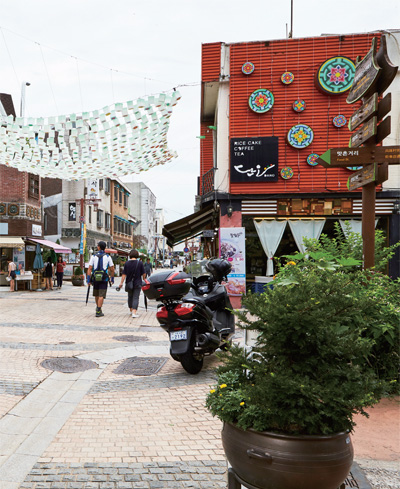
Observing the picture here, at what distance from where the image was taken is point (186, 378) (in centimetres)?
534

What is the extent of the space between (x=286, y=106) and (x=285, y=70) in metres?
1.17

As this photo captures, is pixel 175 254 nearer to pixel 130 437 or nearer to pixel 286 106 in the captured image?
pixel 286 106

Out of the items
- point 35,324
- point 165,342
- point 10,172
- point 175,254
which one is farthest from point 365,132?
point 175,254

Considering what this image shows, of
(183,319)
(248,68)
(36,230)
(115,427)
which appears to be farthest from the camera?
(36,230)

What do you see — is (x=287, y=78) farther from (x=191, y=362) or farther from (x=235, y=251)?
(x=191, y=362)

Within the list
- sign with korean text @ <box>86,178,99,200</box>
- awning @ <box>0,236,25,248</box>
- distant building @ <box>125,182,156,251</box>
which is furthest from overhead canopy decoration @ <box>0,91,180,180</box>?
distant building @ <box>125,182,156,251</box>

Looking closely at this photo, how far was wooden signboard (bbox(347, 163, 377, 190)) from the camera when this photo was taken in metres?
5.11

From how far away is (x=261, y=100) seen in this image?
13.2 m

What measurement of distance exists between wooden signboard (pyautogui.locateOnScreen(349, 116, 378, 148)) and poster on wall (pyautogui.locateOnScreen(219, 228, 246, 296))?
7.49m

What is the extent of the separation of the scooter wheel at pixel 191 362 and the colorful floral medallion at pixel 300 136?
937 cm

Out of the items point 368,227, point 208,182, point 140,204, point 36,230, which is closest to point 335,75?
point 208,182

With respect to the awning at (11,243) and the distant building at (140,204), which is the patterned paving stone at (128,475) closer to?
the awning at (11,243)

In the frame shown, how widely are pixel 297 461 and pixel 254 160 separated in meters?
11.8

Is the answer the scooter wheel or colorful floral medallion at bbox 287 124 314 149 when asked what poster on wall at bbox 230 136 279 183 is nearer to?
colorful floral medallion at bbox 287 124 314 149
